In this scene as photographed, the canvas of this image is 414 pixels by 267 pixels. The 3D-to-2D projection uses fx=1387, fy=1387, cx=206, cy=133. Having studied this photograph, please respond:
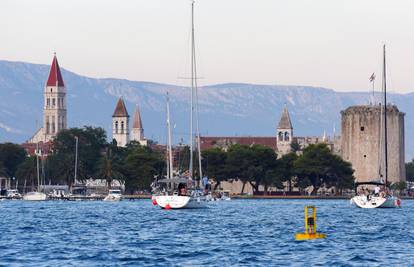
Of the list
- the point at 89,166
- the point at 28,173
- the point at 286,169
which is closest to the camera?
the point at 28,173

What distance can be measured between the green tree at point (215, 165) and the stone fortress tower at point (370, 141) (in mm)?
16322

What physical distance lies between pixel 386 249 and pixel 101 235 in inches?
609

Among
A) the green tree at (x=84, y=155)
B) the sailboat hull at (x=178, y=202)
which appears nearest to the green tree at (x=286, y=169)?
the green tree at (x=84, y=155)

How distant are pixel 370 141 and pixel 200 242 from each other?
396 feet

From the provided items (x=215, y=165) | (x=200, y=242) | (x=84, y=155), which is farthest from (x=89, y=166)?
(x=200, y=242)

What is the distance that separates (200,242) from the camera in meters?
59.0

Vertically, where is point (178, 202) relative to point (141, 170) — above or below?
below

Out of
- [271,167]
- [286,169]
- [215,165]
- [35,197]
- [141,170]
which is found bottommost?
[35,197]

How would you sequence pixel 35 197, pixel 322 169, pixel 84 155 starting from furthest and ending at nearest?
pixel 84 155 < pixel 322 169 < pixel 35 197

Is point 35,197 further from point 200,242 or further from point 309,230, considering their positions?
point 200,242

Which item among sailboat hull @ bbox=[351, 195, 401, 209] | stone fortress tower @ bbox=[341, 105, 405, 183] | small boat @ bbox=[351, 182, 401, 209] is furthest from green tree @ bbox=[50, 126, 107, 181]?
sailboat hull @ bbox=[351, 195, 401, 209]

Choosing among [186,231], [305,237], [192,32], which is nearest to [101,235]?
[186,231]

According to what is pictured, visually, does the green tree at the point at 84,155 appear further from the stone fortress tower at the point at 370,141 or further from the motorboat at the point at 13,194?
the stone fortress tower at the point at 370,141

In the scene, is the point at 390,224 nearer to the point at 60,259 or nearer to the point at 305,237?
the point at 305,237
